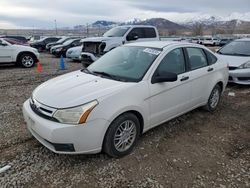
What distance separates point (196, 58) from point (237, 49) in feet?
14.2

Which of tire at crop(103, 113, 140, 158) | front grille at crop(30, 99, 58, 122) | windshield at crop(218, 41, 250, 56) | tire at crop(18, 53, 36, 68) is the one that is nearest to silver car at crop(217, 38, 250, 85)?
windshield at crop(218, 41, 250, 56)

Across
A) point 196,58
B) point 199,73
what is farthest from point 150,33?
point 199,73

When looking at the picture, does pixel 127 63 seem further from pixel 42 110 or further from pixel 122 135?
pixel 42 110

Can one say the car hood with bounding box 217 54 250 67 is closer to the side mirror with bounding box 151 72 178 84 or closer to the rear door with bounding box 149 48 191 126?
the rear door with bounding box 149 48 191 126

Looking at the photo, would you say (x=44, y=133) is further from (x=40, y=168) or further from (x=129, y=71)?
(x=129, y=71)

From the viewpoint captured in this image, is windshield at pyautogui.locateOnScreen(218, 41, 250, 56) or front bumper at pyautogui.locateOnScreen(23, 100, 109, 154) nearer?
front bumper at pyautogui.locateOnScreen(23, 100, 109, 154)

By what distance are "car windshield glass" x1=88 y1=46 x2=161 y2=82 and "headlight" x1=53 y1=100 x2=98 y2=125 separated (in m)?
0.85

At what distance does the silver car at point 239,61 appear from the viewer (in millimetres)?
6586

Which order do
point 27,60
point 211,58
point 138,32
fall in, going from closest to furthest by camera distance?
1. point 211,58
2. point 138,32
3. point 27,60

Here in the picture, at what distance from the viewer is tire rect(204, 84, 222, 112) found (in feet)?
15.6

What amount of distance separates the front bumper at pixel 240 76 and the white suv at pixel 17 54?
9028 millimetres

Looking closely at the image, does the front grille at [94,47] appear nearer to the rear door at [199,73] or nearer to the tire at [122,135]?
the rear door at [199,73]

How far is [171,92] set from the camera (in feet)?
12.0

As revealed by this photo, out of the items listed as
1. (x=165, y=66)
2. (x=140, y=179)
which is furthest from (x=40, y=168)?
(x=165, y=66)
